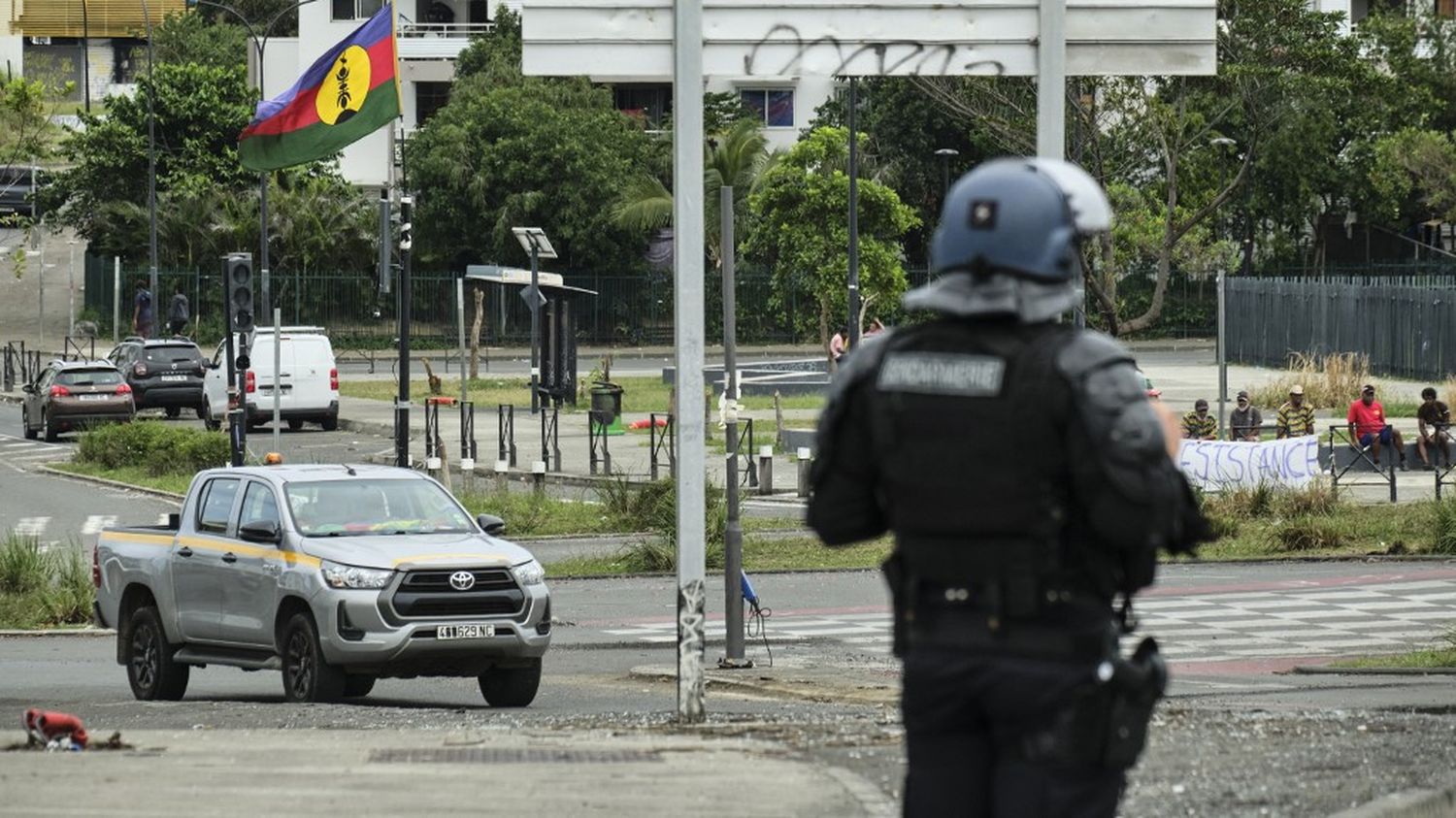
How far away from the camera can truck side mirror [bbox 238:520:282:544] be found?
48.0ft

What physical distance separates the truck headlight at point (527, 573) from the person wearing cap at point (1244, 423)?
20.1m

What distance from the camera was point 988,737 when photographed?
4.84 meters

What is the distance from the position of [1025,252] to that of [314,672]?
10.00 meters

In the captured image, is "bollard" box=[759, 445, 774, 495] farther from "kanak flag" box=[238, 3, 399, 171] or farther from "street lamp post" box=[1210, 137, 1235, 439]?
"kanak flag" box=[238, 3, 399, 171]

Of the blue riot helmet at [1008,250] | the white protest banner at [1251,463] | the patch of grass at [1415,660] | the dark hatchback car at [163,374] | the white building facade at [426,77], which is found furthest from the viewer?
the white building facade at [426,77]

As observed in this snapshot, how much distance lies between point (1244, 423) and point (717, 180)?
37564 mm

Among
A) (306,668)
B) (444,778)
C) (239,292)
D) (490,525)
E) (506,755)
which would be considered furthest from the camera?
(239,292)

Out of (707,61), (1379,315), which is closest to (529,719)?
(707,61)

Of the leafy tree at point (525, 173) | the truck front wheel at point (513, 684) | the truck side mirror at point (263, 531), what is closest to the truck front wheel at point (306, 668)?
the truck side mirror at point (263, 531)

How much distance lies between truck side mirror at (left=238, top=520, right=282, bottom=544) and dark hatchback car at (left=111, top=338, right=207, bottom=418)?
32992 millimetres

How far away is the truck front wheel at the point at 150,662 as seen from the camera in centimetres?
1536

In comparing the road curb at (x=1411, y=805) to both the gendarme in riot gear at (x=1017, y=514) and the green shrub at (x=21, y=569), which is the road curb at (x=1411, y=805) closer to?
the gendarme in riot gear at (x=1017, y=514)

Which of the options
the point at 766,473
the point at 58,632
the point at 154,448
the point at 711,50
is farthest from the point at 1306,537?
the point at 154,448

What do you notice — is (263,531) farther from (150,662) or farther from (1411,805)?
(1411,805)
